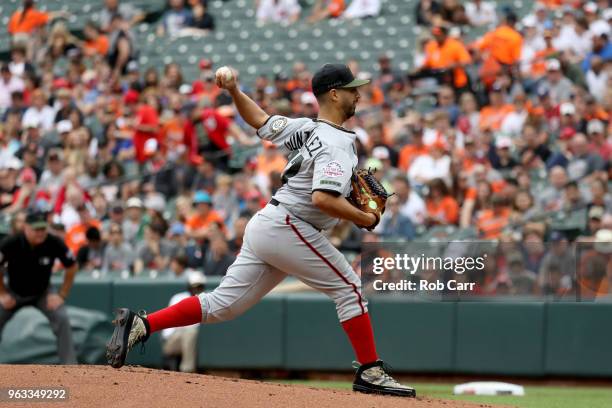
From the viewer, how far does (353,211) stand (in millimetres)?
6312

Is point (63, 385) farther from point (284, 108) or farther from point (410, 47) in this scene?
point (410, 47)

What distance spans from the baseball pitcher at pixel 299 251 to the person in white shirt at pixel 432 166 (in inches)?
260

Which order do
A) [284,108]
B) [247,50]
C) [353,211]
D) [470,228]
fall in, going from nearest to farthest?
[353,211]
[470,228]
[284,108]
[247,50]

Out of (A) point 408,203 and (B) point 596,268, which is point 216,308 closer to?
(B) point 596,268

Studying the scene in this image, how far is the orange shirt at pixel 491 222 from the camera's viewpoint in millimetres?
11836

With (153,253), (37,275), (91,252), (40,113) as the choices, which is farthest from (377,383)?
(40,113)

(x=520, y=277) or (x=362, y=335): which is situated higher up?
(x=520, y=277)

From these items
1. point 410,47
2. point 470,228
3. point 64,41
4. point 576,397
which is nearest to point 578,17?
point 410,47

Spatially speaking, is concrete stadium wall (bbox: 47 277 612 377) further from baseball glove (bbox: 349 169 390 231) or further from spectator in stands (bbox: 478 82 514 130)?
baseball glove (bbox: 349 169 390 231)

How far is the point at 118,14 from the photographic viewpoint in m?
19.4

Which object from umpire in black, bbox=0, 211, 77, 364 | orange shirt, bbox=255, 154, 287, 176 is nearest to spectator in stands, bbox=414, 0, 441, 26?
orange shirt, bbox=255, 154, 287, 176

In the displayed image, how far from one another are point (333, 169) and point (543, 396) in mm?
4397

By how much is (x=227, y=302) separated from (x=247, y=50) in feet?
41.1

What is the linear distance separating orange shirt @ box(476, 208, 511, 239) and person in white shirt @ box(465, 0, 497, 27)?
5.30m
